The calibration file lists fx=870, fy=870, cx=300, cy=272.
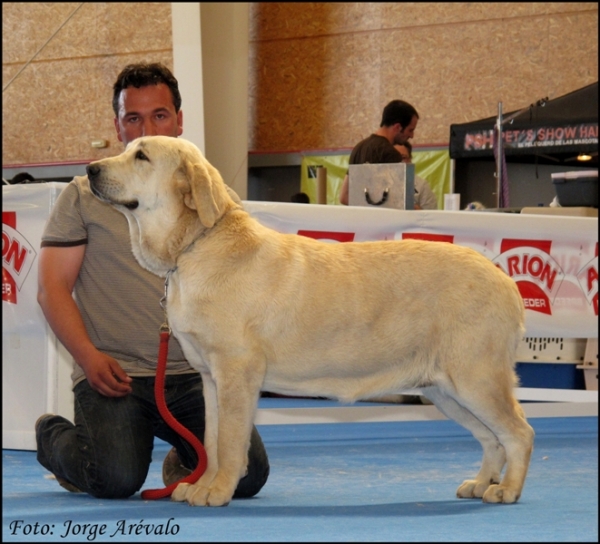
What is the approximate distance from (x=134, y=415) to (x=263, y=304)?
2.63ft

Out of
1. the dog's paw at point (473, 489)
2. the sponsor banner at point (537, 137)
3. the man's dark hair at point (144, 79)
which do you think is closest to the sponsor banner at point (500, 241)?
the man's dark hair at point (144, 79)

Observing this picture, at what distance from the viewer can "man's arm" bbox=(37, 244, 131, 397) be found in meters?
3.14

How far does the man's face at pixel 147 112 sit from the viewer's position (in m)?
3.52

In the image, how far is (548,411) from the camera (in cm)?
514

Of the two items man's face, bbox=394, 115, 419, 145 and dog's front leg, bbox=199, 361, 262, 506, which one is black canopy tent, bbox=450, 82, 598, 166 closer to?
man's face, bbox=394, 115, 419, 145

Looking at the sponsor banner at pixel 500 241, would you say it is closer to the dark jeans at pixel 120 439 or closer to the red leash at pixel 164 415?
the dark jeans at pixel 120 439

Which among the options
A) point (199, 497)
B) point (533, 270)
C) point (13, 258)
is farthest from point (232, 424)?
point (533, 270)

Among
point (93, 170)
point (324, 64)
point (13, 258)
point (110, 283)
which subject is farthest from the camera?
point (324, 64)

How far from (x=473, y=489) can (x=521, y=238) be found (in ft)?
7.85

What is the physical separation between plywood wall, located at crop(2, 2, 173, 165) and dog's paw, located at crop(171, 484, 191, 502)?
10952 mm

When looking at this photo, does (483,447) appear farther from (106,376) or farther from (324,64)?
(324,64)

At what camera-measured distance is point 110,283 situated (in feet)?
11.1

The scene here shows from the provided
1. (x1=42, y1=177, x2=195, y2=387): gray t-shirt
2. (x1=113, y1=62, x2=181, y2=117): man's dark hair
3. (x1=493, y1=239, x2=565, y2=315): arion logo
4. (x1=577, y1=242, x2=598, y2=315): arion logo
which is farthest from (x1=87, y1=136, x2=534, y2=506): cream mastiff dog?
(x1=577, y1=242, x2=598, y2=315): arion logo

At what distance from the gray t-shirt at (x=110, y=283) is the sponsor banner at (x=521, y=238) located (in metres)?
1.52
